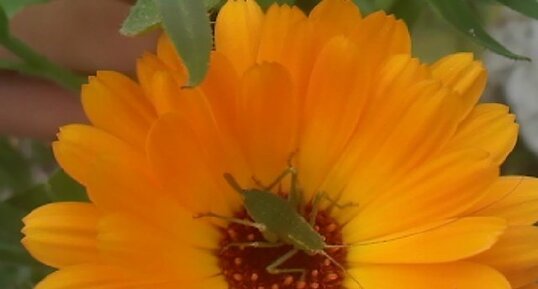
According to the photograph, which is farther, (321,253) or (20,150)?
(20,150)

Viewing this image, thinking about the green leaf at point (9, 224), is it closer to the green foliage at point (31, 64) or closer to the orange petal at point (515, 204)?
the green foliage at point (31, 64)

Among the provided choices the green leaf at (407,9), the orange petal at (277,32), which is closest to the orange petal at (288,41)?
the orange petal at (277,32)

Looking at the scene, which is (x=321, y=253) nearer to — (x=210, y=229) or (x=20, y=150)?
(x=210, y=229)

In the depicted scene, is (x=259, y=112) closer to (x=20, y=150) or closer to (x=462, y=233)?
(x=462, y=233)

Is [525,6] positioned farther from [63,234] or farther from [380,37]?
[63,234]

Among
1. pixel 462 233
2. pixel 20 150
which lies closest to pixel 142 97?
pixel 462 233

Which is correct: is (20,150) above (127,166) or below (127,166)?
above
